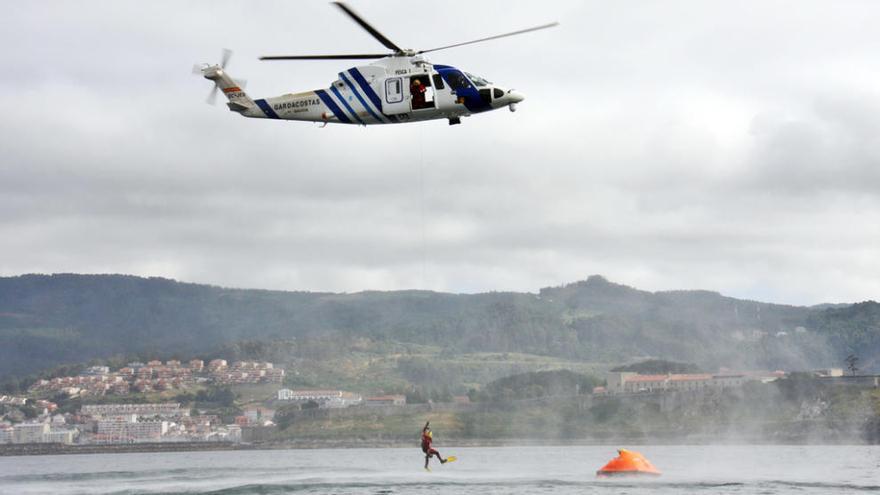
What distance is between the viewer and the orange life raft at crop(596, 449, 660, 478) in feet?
205

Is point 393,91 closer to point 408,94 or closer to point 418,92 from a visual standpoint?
point 408,94

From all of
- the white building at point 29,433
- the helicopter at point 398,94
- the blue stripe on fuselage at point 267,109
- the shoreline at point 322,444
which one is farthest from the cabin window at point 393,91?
the white building at point 29,433

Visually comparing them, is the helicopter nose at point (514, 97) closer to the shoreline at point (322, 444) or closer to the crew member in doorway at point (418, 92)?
the crew member in doorway at point (418, 92)

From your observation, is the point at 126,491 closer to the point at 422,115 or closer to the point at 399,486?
the point at 399,486

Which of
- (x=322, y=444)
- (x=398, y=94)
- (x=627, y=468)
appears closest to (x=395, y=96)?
(x=398, y=94)

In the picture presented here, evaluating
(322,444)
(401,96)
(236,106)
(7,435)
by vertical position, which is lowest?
(322,444)

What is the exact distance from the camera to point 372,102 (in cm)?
5012

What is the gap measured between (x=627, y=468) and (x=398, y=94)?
2500 cm

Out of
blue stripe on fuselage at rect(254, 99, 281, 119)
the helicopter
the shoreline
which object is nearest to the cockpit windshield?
the helicopter

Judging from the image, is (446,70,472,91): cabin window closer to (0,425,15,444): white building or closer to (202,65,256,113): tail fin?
(202,65,256,113): tail fin

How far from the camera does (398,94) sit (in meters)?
49.6

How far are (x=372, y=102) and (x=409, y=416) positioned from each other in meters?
131

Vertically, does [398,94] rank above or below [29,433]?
above

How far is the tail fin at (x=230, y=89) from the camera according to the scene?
55406mm
